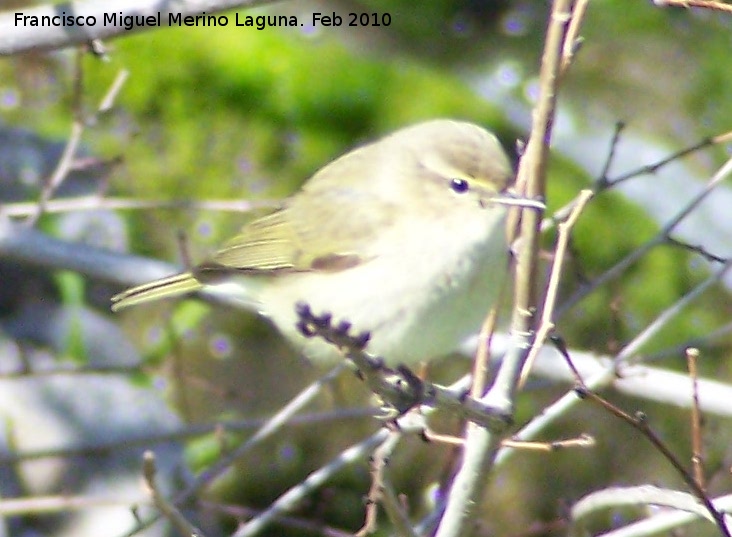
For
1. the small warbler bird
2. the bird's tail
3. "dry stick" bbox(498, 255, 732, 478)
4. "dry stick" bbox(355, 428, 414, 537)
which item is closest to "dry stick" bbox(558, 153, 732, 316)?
"dry stick" bbox(498, 255, 732, 478)

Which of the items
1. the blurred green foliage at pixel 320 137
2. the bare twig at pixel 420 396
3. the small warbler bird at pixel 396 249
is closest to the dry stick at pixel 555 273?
the bare twig at pixel 420 396

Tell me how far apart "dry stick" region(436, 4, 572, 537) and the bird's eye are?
23.0 inches

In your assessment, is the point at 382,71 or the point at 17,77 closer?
→ the point at 17,77

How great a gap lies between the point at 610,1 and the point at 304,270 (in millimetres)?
4431

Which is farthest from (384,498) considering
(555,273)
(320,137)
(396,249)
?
(320,137)

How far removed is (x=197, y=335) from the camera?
4.30 m

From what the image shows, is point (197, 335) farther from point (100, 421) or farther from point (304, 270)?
point (304, 270)

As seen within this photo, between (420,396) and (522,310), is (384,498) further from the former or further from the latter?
(522,310)

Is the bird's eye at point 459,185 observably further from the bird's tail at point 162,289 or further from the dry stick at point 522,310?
the bird's tail at point 162,289

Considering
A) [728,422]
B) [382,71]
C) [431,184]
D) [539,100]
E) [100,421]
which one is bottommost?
[728,422]

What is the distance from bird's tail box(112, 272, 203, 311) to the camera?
3.03 meters

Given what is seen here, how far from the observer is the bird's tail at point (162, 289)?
119 inches

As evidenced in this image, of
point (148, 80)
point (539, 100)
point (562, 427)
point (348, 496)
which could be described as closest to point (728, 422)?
point (562, 427)

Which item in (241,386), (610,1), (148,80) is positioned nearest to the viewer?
(241,386)
